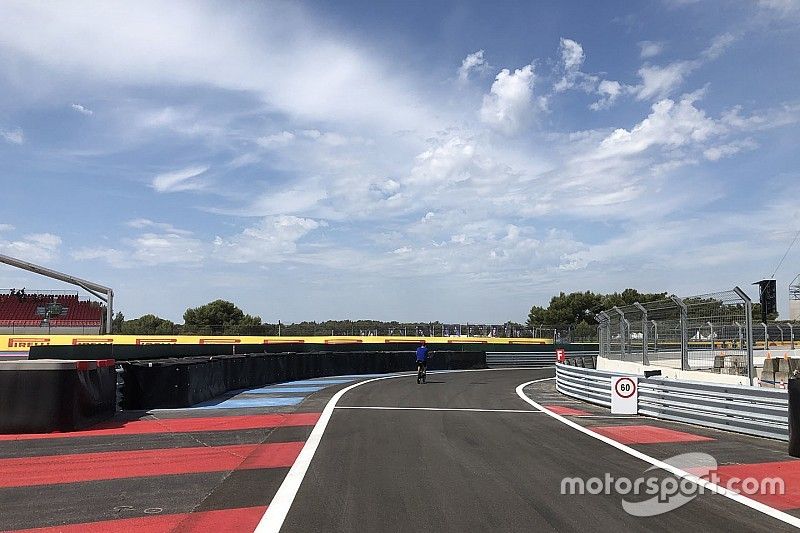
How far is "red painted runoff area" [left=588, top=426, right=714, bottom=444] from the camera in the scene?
36.6 feet

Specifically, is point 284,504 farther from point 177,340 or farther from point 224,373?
point 177,340

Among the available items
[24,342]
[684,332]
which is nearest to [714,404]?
[684,332]

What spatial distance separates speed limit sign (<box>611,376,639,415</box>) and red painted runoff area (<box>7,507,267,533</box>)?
1070 cm

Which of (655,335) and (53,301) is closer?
(655,335)

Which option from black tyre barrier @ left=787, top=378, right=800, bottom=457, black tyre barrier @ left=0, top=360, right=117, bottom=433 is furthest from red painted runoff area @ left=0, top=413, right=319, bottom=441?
black tyre barrier @ left=787, top=378, right=800, bottom=457

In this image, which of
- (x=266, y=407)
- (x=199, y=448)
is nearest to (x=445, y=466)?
(x=199, y=448)

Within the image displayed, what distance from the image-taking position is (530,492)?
7.18 meters

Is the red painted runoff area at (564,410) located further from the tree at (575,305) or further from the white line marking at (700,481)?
the tree at (575,305)

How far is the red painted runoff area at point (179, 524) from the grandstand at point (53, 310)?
139 feet

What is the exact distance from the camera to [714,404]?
12.7m

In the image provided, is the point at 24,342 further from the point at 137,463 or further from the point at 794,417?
the point at 794,417

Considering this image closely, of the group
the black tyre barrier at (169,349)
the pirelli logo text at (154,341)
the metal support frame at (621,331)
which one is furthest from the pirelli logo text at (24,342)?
the metal support frame at (621,331)

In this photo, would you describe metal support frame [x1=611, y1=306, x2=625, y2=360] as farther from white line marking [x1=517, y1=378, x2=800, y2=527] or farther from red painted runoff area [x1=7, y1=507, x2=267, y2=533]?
red painted runoff area [x1=7, y1=507, x2=267, y2=533]

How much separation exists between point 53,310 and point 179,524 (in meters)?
51.4
